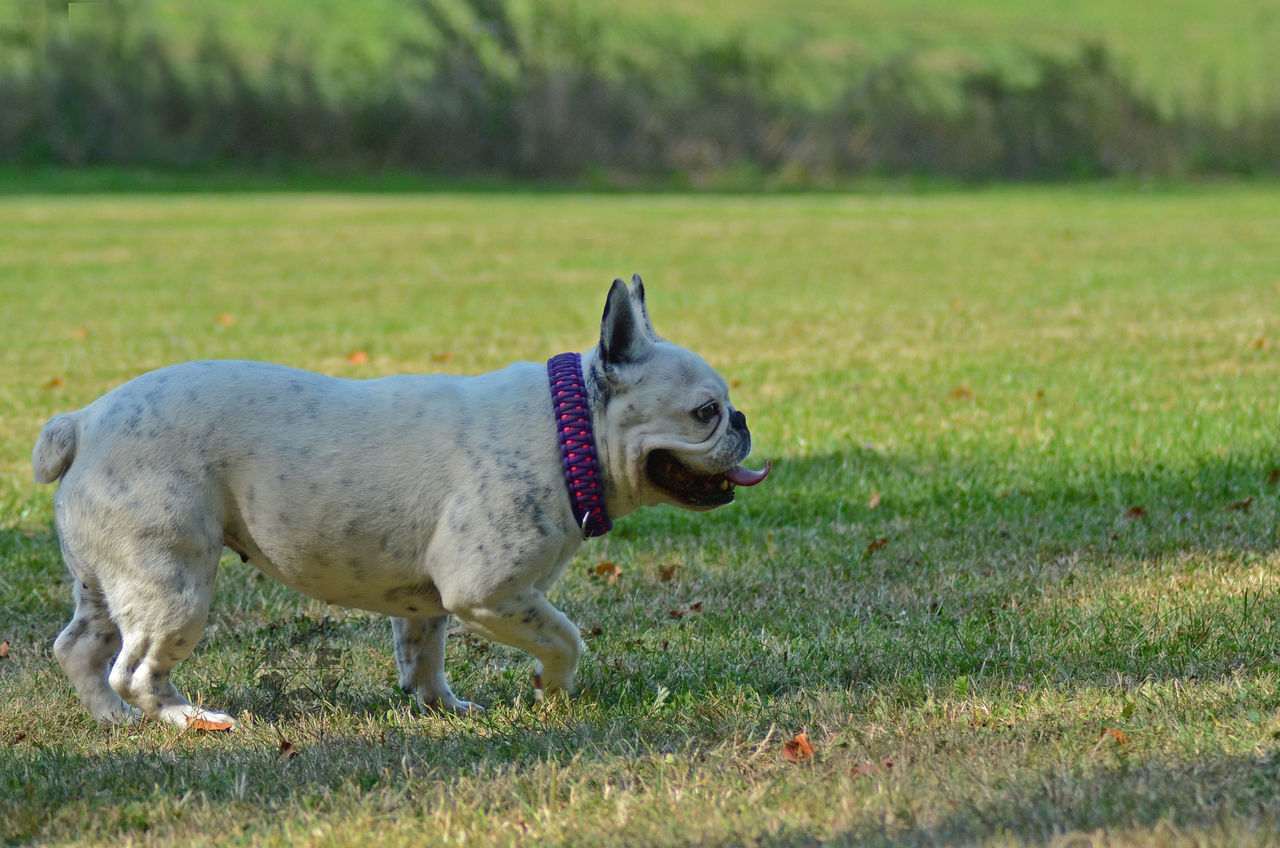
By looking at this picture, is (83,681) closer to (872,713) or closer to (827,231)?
(872,713)

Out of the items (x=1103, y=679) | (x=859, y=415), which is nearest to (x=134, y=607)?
(x=1103, y=679)

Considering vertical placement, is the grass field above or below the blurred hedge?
above

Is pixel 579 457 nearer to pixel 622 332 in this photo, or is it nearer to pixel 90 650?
pixel 622 332

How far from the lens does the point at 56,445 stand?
380 centimetres

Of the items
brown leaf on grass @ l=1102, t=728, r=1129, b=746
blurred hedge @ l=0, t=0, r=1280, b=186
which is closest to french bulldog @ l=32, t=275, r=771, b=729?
brown leaf on grass @ l=1102, t=728, r=1129, b=746

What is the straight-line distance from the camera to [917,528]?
18.9ft

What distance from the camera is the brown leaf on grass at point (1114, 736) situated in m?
3.38

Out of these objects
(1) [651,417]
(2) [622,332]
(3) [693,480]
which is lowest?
(3) [693,480]

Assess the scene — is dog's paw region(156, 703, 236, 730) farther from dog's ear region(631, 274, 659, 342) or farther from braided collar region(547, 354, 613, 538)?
dog's ear region(631, 274, 659, 342)

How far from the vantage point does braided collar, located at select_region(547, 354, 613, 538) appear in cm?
367

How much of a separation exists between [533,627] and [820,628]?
1.23 metres

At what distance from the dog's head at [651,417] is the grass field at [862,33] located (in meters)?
27.6

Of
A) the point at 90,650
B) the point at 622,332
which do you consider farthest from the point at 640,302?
the point at 90,650

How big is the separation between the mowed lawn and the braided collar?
0.12 m
